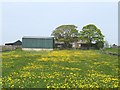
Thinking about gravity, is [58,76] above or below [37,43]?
below

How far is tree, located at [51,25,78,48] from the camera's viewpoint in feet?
282

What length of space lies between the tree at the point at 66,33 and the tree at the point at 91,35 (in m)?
3.65

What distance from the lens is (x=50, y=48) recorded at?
66.6 meters

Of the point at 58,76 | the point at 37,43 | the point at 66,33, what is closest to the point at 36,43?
the point at 37,43

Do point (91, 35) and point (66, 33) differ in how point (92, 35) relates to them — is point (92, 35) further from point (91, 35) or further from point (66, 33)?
point (66, 33)

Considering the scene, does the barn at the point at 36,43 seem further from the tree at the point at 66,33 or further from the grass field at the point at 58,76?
the grass field at the point at 58,76

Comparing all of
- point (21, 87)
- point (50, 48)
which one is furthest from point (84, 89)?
point (50, 48)

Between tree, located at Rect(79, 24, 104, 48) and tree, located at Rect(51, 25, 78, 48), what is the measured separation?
144 inches

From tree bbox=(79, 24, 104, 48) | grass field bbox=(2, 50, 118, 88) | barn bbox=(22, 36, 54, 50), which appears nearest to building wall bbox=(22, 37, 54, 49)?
barn bbox=(22, 36, 54, 50)

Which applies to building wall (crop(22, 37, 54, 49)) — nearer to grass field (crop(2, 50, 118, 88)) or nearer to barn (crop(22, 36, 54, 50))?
barn (crop(22, 36, 54, 50))

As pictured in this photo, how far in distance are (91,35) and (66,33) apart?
9.06 metres

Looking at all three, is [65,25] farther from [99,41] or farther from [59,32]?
[99,41]

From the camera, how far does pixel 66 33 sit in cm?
8662

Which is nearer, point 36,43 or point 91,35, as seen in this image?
point 36,43
